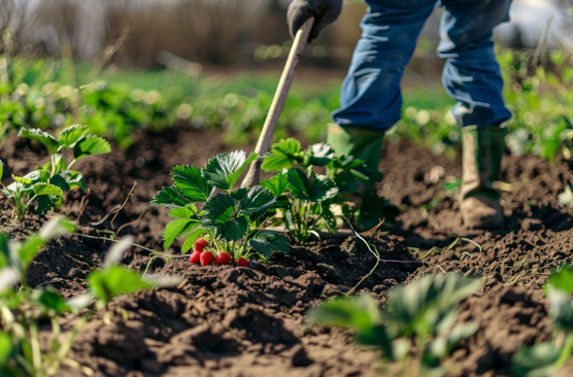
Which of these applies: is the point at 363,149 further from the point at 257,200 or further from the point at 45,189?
the point at 45,189

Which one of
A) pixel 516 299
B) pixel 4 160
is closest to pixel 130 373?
pixel 516 299

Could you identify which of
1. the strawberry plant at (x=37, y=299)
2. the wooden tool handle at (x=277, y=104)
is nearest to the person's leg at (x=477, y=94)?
the wooden tool handle at (x=277, y=104)

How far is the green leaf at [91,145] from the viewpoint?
229 cm

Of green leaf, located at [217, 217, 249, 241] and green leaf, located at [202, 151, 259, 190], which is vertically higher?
green leaf, located at [202, 151, 259, 190]

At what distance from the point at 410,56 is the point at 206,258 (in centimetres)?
131

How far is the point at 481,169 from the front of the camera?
2.80 metres

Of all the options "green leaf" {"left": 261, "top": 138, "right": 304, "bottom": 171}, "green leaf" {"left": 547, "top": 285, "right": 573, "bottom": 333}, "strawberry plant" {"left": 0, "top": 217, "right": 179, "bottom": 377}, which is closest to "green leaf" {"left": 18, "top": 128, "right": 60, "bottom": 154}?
"green leaf" {"left": 261, "top": 138, "right": 304, "bottom": 171}

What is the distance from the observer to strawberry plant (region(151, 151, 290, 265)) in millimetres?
1828

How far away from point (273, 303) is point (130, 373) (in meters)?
0.51

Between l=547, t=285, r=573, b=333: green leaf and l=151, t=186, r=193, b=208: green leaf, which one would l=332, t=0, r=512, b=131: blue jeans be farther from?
l=547, t=285, r=573, b=333: green leaf

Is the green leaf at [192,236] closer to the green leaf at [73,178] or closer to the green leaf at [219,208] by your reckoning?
the green leaf at [219,208]

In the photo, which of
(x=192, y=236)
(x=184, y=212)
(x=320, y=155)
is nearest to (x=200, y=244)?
(x=192, y=236)

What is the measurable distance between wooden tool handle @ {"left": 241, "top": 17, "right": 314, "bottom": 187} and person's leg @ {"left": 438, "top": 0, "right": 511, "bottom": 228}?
0.63 meters

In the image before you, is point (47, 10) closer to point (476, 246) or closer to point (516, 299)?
point (476, 246)
